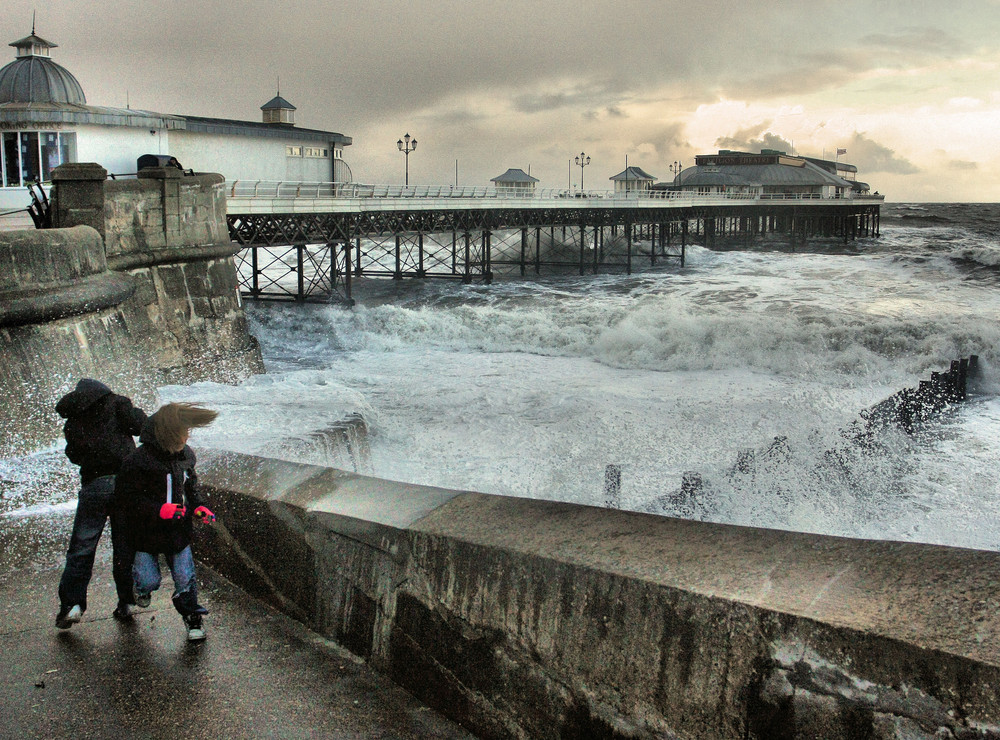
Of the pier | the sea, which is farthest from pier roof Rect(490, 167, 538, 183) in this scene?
the sea

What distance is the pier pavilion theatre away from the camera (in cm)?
2061

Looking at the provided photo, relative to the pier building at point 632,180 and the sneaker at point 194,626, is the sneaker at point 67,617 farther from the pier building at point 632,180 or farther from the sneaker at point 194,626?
the pier building at point 632,180

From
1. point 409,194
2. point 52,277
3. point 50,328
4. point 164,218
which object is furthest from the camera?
point 409,194

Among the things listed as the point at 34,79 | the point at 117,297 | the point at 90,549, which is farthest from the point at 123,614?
the point at 34,79

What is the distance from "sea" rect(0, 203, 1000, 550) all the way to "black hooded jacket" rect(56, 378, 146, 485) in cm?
238

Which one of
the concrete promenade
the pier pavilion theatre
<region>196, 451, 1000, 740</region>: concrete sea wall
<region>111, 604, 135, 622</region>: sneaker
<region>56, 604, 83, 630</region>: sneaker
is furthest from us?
the pier pavilion theatre

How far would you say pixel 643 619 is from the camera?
2.79m

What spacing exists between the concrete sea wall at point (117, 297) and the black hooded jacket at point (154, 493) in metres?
5.29

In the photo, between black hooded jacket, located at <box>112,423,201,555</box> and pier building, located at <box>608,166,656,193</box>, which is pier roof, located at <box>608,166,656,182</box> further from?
black hooded jacket, located at <box>112,423,201,555</box>

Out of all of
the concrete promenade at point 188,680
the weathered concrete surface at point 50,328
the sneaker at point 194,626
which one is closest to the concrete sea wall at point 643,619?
the concrete promenade at point 188,680

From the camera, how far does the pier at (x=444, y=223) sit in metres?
25.8

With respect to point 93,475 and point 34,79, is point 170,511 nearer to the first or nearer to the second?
point 93,475

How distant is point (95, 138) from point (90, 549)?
63.2 ft

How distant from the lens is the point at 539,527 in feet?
11.1
